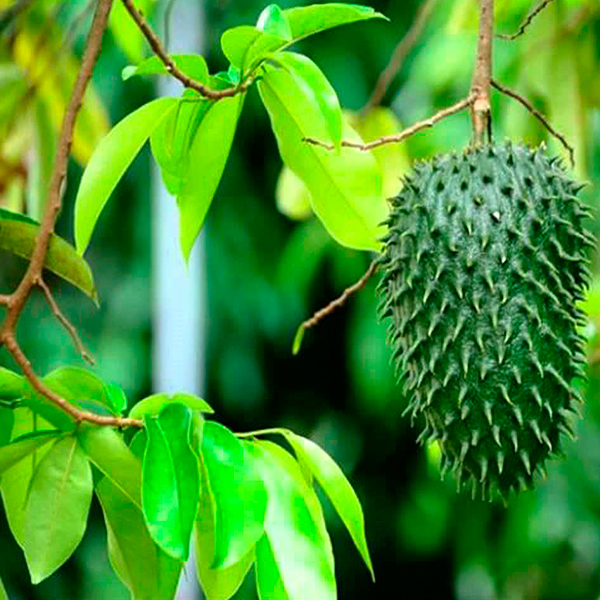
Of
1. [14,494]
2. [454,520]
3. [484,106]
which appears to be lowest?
[454,520]

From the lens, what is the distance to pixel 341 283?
4.82m

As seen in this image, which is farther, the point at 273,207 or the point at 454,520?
the point at 273,207

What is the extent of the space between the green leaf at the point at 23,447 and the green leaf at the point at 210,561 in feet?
0.40

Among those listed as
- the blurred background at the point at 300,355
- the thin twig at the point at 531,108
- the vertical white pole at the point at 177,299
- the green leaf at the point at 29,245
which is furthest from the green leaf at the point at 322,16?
the vertical white pole at the point at 177,299

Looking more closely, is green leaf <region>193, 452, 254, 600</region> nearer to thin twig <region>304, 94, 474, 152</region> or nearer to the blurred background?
thin twig <region>304, 94, 474, 152</region>

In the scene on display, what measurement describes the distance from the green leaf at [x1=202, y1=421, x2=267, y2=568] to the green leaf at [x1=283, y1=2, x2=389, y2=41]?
315mm

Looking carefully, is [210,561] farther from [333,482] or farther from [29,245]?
[29,245]

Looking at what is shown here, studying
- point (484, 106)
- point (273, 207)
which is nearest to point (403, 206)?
point (484, 106)

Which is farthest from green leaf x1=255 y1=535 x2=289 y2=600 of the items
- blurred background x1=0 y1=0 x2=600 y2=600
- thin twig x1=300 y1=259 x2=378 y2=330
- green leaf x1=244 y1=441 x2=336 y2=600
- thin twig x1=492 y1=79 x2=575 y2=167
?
blurred background x1=0 y1=0 x2=600 y2=600

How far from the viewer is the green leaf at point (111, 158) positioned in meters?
1.24

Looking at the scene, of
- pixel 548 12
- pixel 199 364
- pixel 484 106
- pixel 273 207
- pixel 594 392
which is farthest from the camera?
pixel 273 207

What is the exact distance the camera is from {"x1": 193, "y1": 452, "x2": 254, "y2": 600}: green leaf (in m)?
1.16

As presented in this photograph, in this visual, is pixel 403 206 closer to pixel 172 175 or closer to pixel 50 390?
pixel 172 175

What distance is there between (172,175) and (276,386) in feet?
13.5
